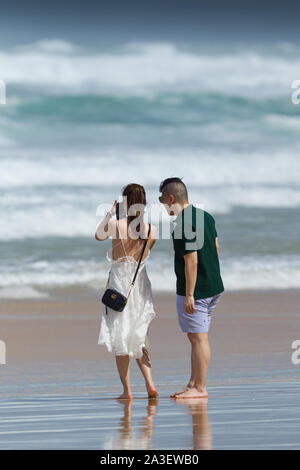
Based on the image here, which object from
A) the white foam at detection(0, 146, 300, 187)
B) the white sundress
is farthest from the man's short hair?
the white foam at detection(0, 146, 300, 187)

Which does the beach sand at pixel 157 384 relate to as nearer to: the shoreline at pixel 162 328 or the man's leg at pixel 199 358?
the shoreline at pixel 162 328

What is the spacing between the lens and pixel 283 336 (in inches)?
399

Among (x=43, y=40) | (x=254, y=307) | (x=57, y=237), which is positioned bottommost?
(x=254, y=307)

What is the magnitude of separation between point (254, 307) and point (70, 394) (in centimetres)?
717

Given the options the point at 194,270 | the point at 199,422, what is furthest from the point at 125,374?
the point at 199,422

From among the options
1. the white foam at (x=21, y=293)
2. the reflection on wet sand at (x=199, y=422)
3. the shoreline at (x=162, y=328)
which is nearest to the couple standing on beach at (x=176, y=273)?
the reflection on wet sand at (x=199, y=422)

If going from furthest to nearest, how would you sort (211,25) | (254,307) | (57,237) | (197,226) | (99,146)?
1. (99,146)
2. (211,25)
3. (57,237)
4. (254,307)
5. (197,226)

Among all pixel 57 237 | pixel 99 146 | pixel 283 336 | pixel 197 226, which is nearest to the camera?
pixel 197 226

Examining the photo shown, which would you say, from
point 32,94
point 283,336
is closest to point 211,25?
point 32,94

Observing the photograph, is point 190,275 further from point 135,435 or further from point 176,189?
point 135,435

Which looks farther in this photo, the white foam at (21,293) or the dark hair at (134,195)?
the white foam at (21,293)

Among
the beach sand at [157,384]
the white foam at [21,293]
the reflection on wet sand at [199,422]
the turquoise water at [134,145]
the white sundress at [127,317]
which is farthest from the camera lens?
the turquoise water at [134,145]

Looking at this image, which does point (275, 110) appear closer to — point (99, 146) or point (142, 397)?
point (99, 146)

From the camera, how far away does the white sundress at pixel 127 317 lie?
643cm
